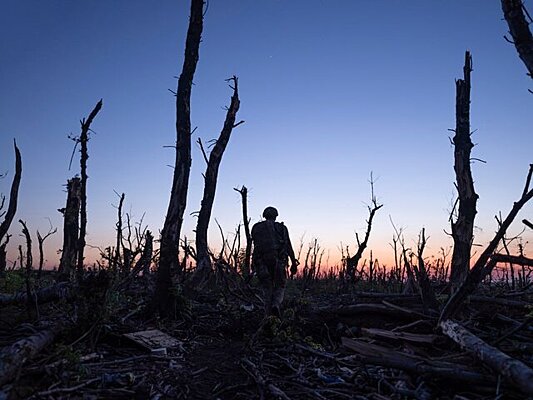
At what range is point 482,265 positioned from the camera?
18.7ft

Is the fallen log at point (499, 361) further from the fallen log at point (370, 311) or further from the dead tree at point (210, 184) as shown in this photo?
the dead tree at point (210, 184)

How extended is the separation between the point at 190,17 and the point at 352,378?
30.9ft

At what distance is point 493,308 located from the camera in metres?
8.93

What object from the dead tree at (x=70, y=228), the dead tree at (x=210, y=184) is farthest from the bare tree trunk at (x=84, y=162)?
the dead tree at (x=210, y=184)

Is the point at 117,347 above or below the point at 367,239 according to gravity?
below

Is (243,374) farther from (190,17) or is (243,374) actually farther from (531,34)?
(190,17)

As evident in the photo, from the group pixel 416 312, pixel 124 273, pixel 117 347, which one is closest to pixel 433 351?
pixel 416 312

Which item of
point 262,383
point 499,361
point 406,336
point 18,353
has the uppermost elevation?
point 499,361

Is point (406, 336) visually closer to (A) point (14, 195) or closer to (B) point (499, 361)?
(B) point (499, 361)

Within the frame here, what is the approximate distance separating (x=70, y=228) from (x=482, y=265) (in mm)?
18426

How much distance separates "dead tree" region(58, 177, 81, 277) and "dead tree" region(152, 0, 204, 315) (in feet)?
36.3

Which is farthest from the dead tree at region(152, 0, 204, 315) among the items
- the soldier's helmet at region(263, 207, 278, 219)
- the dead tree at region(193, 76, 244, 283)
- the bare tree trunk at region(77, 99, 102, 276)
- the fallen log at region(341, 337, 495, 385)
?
the bare tree trunk at region(77, 99, 102, 276)

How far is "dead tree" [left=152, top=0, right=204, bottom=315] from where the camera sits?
851 centimetres

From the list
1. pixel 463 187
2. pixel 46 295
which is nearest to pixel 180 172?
pixel 46 295
